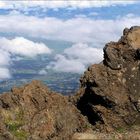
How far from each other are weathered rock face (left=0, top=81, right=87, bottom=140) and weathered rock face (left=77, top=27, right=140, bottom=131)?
4403mm

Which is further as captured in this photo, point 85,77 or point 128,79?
point 85,77

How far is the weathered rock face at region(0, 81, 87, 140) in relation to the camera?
10231cm

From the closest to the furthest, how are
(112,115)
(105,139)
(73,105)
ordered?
(105,139)
(112,115)
(73,105)

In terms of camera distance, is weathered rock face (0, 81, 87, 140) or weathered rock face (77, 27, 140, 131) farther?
weathered rock face (77, 27, 140, 131)

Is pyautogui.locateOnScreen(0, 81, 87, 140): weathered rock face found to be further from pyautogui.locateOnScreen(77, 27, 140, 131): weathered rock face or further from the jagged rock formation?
pyautogui.locateOnScreen(77, 27, 140, 131): weathered rock face

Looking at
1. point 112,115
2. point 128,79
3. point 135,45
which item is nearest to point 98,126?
point 112,115

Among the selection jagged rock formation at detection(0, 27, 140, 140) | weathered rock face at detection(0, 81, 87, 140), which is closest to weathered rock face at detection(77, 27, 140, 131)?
jagged rock formation at detection(0, 27, 140, 140)

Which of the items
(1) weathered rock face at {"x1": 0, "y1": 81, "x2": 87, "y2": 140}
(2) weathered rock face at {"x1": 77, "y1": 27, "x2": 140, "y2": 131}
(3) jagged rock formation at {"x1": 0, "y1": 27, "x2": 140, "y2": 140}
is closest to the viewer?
(1) weathered rock face at {"x1": 0, "y1": 81, "x2": 87, "y2": 140}

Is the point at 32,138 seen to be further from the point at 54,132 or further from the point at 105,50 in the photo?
the point at 105,50

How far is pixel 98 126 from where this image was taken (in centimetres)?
10544

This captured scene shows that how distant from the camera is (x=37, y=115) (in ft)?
345

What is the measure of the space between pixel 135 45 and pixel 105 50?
5929 mm

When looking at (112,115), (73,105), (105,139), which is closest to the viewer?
(105,139)

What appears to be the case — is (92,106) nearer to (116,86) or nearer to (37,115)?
(116,86)
